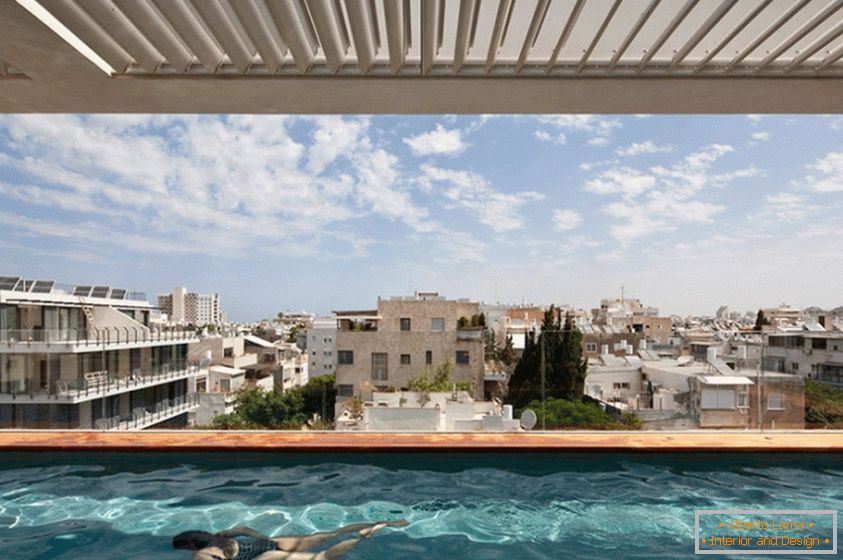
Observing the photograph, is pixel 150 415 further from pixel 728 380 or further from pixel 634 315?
pixel 634 315

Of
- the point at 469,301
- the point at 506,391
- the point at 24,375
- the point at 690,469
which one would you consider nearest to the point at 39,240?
the point at 469,301

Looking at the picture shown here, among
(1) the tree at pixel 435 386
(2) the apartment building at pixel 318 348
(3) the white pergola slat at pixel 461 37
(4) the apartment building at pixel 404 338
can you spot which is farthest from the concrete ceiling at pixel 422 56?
(2) the apartment building at pixel 318 348

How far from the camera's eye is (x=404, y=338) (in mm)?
23188

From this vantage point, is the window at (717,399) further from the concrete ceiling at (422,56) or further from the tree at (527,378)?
the concrete ceiling at (422,56)

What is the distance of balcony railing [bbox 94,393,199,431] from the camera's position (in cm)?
463

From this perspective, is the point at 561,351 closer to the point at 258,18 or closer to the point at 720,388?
the point at 720,388

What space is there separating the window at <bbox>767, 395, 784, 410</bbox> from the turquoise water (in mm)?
709

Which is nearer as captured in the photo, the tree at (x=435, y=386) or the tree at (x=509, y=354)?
the tree at (x=509, y=354)

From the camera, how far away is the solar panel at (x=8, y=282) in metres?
15.5

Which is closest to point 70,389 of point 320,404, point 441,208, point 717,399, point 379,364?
point 320,404

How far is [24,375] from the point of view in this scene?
5758mm

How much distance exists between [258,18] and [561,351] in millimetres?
4015

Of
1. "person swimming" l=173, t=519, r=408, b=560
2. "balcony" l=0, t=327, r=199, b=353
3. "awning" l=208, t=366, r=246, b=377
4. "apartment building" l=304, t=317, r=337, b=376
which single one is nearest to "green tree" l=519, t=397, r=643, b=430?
"person swimming" l=173, t=519, r=408, b=560

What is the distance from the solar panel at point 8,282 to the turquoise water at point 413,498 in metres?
13.5
